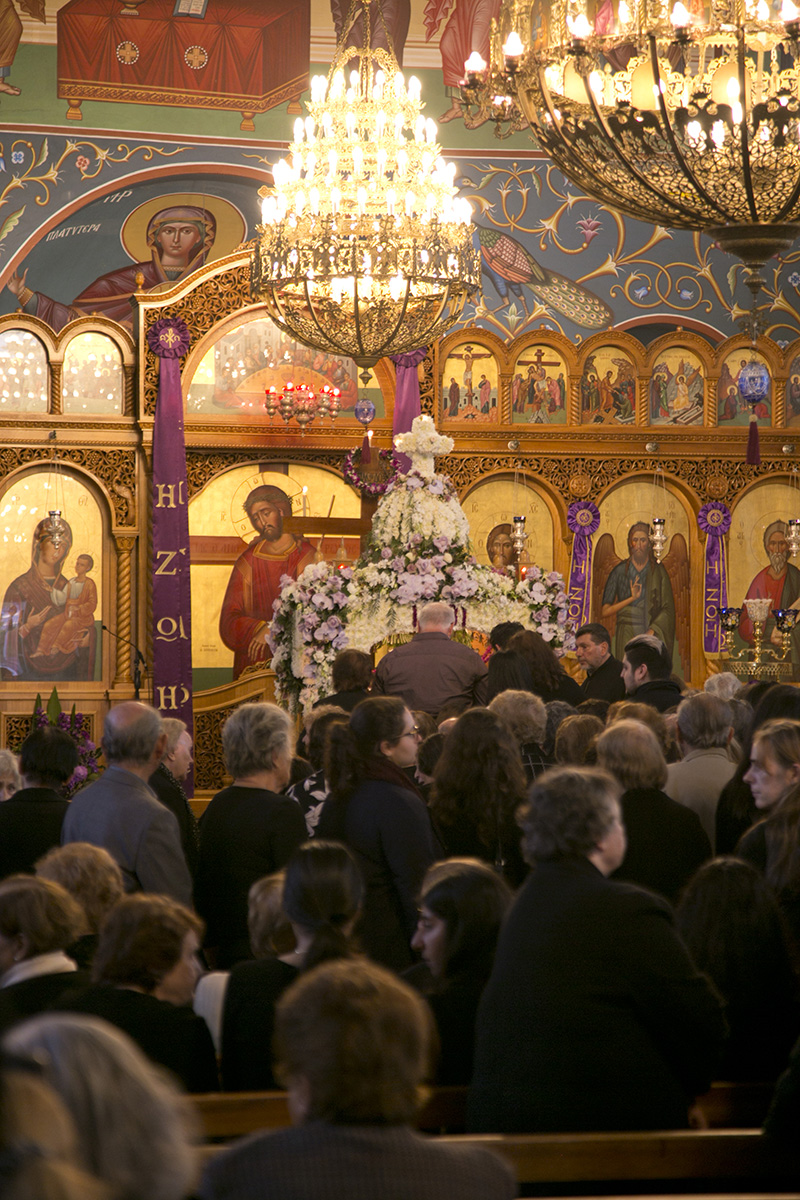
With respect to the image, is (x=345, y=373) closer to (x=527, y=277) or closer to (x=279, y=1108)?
(x=527, y=277)

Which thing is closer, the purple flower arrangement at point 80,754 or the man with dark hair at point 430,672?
the purple flower arrangement at point 80,754

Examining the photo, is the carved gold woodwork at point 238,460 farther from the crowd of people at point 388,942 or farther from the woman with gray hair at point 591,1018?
the woman with gray hair at point 591,1018

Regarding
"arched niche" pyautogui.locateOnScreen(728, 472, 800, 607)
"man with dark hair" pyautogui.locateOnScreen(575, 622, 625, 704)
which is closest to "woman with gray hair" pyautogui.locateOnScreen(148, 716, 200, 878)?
"man with dark hair" pyautogui.locateOnScreen(575, 622, 625, 704)

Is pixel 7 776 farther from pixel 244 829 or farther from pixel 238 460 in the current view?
pixel 238 460

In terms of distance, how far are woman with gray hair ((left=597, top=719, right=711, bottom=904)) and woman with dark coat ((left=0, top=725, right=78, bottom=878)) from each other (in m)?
1.94

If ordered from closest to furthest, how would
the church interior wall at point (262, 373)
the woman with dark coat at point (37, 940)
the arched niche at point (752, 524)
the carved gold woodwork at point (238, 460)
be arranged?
the woman with dark coat at point (37, 940), the church interior wall at point (262, 373), the carved gold woodwork at point (238, 460), the arched niche at point (752, 524)

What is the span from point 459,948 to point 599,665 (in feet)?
17.8

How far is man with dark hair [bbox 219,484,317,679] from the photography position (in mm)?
15062

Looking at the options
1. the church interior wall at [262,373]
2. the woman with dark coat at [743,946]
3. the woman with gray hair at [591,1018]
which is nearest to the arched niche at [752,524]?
the church interior wall at [262,373]

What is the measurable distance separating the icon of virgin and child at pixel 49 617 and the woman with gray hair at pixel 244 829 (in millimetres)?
9880

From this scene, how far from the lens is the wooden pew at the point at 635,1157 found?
265cm

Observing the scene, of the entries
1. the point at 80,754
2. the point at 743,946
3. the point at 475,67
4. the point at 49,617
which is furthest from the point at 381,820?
the point at 49,617

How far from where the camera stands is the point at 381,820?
14.9 ft

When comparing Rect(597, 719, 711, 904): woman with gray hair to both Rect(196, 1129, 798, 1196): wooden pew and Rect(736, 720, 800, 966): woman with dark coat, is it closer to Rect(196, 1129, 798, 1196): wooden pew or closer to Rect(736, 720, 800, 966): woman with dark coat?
Rect(736, 720, 800, 966): woman with dark coat
